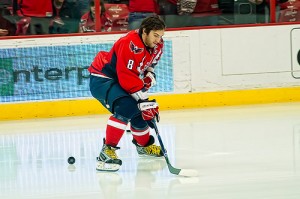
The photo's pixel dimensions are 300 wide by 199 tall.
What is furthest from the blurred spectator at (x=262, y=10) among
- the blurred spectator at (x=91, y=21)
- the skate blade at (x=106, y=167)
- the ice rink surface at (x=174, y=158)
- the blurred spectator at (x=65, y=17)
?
the skate blade at (x=106, y=167)

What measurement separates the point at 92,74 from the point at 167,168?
761mm

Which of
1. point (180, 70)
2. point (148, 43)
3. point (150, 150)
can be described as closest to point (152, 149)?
point (150, 150)

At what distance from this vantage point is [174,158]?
4863mm

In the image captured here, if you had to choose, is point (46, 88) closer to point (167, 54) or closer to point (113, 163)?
point (167, 54)

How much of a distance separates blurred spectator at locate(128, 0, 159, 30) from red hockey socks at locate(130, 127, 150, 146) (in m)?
2.63

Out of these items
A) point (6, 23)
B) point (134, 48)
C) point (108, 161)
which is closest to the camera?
point (134, 48)

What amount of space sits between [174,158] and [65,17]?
2.88 m

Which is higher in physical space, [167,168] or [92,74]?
[92,74]

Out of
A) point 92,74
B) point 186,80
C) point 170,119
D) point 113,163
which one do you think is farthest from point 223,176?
point 186,80

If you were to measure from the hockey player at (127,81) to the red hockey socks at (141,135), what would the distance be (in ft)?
0.03

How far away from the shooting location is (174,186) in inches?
156

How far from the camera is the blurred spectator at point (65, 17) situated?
7.25m

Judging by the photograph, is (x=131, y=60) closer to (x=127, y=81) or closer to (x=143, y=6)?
(x=127, y=81)

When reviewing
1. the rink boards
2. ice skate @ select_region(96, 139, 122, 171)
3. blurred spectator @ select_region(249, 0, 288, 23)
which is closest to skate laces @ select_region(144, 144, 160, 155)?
ice skate @ select_region(96, 139, 122, 171)
